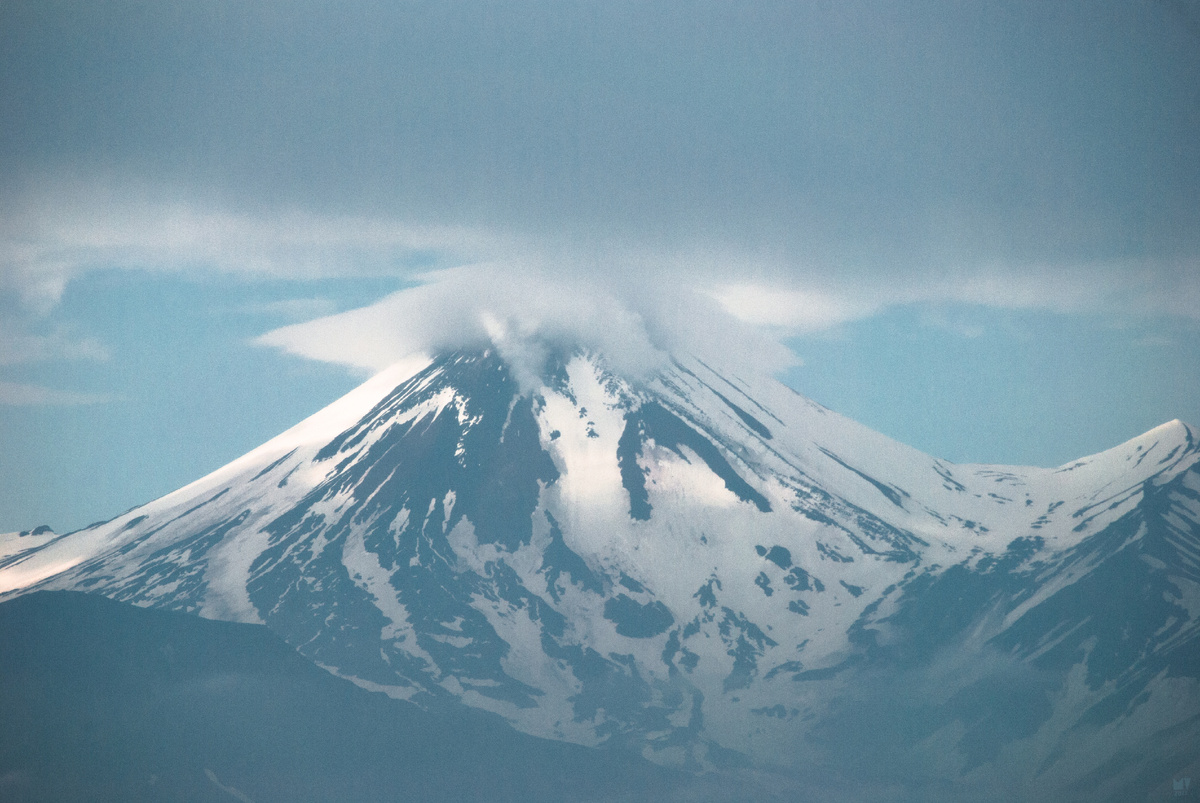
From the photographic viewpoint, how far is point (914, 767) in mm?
177625

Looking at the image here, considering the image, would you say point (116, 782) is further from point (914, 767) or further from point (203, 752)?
point (914, 767)

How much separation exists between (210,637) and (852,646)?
7678cm

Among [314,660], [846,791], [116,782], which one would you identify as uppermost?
[314,660]

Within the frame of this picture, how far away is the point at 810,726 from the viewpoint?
595 feet

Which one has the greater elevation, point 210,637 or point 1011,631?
point 210,637

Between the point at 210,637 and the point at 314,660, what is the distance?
43.4 ft

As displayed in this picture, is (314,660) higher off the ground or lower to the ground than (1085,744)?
higher

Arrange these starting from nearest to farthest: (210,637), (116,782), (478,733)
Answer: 1. (116,782)
2. (478,733)
3. (210,637)

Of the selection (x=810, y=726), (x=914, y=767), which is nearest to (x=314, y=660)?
(x=810, y=726)

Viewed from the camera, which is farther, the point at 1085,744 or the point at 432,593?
the point at 432,593

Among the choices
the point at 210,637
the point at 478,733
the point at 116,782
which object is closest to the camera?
the point at 116,782

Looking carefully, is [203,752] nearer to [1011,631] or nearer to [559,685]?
[559,685]

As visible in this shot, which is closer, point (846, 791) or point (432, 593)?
point (846, 791)

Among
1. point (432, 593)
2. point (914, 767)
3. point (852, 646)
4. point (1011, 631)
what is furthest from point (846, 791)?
point (432, 593)
